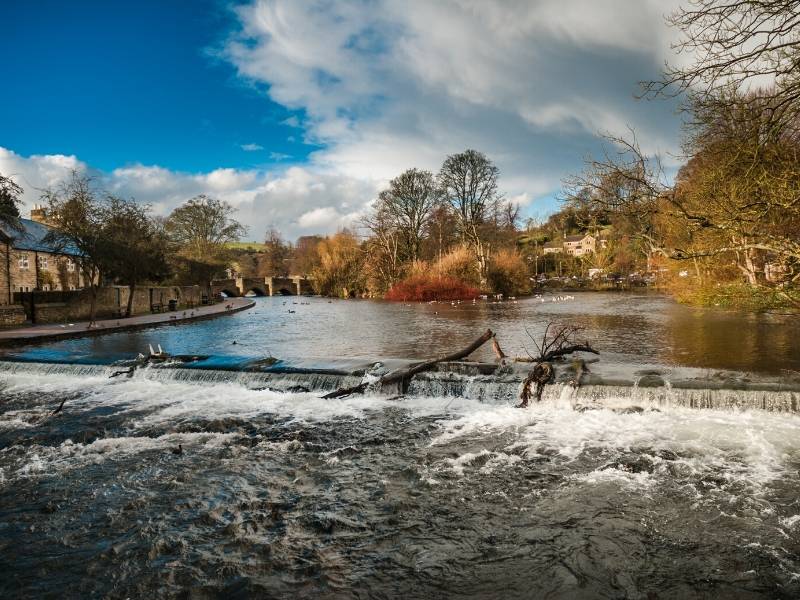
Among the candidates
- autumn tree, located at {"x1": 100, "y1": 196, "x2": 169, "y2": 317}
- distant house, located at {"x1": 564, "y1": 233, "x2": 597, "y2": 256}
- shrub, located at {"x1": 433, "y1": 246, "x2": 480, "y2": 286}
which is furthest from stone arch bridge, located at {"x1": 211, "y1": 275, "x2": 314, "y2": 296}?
distant house, located at {"x1": 564, "y1": 233, "x2": 597, "y2": 256}

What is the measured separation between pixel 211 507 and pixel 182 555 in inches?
37.6

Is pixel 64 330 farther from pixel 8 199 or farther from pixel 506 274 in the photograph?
pixel 506 274

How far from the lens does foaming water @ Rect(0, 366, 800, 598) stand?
4.23 meters

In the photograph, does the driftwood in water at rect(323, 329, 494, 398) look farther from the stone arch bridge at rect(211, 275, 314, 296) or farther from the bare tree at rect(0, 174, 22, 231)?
the stone arch bridge at rect(211, 275, 314, 296)

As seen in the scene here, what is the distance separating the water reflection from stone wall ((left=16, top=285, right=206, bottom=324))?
18.1 feet

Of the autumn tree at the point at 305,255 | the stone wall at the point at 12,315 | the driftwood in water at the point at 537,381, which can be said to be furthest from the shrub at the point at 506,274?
the driftwood in water at the point at 537,381

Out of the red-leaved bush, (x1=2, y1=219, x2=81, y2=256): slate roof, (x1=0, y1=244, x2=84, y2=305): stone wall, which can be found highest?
(x1=2, y1=219, x2=81, y2=256): slate roof

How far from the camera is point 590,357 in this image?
12.9 metres

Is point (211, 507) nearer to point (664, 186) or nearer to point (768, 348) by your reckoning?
point (664, 186)

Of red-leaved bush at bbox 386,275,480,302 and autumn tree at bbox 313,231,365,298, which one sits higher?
autumn tree at bbox 313,231,365,298

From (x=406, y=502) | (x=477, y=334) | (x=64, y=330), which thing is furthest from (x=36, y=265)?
(x=406, y=502)

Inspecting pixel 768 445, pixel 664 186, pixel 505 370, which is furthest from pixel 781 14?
pixel 505 370

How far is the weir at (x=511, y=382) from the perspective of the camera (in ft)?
29.1

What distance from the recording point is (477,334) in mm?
18719
